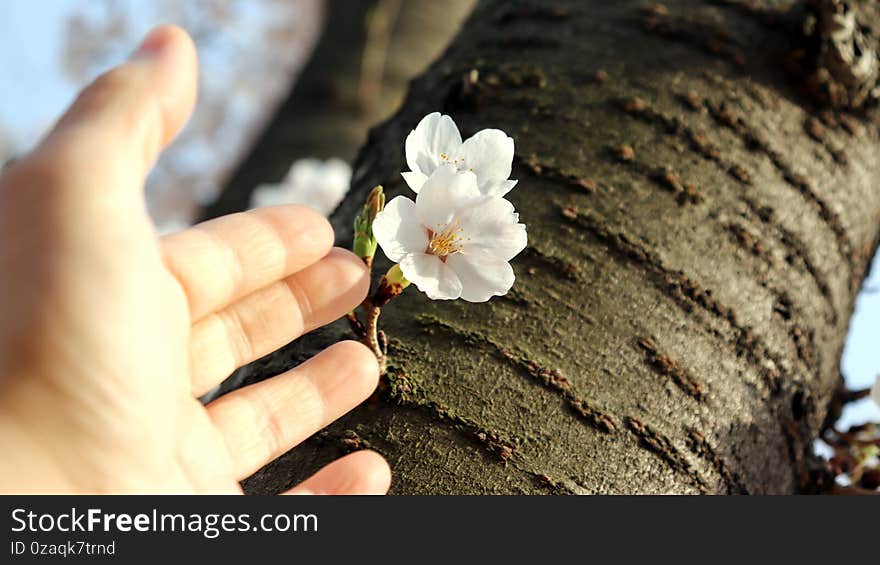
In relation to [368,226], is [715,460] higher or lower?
lower

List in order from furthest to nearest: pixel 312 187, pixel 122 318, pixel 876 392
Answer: pixel 312 187, pixel 876 392, pixel 122 318

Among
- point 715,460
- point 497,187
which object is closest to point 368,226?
point 497,187

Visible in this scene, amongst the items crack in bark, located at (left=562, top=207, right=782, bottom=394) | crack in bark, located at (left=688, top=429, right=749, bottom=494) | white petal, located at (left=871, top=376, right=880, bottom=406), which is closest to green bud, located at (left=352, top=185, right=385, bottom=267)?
crack in bark, located at (left=562, top=207, right=782, bottom=394)

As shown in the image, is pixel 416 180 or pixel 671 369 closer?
pixel 416 180

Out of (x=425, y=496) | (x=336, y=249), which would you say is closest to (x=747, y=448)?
(x=425, y=496)

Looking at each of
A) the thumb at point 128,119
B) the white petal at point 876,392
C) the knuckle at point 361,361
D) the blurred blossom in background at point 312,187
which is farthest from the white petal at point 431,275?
the blurred blossom in background at point 312,187

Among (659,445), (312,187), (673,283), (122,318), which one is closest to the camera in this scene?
(122,318)

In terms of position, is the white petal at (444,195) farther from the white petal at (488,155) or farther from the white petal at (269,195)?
the white petal at (269,195)

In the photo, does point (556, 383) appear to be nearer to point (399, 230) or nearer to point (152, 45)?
point (399, 230)
